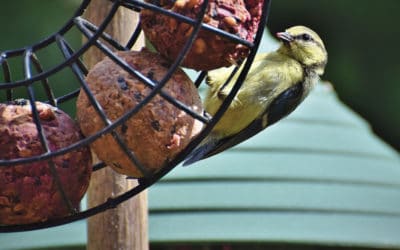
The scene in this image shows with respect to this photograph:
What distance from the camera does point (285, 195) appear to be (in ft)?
12.1

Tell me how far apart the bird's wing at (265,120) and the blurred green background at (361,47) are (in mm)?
3747

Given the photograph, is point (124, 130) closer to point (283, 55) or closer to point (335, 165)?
point (283, 55)

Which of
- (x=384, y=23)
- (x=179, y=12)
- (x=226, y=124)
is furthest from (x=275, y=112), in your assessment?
(x=384, y=23)

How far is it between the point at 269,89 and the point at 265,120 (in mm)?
94

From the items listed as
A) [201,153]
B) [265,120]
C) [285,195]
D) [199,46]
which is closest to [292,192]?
[285,195]

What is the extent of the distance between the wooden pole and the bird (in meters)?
0.41

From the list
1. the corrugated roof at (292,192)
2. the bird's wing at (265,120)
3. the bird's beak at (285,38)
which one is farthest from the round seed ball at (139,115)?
the corrugated roof at (292,192)

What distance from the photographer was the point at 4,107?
2148 millimetres

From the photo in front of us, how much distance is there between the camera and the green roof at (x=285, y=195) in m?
3.48

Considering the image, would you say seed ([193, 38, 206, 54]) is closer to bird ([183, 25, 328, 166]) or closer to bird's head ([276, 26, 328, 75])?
bird ([183, 25, 328, 166])

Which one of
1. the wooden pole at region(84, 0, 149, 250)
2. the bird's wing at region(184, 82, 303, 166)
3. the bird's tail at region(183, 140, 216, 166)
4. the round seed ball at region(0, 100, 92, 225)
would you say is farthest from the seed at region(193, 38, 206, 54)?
the bird's wing at region(184, 82, 303, 166)

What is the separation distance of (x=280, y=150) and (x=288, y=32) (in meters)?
0.74

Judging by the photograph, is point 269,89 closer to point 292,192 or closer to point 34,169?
point 292,192

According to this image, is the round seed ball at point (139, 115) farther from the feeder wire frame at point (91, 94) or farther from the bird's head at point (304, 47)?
the bird's head at point (304, 47)
